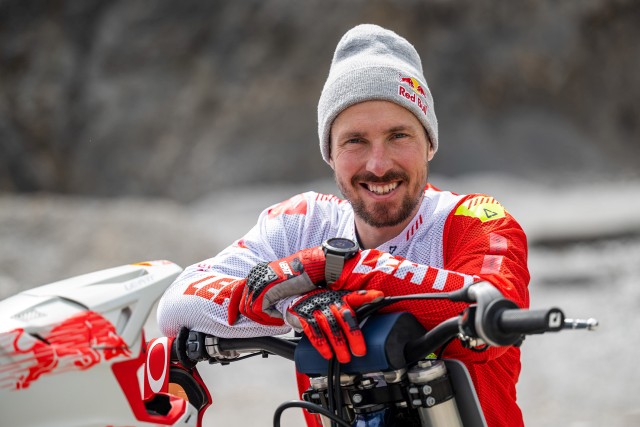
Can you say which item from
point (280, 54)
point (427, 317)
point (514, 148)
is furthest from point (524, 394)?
point (280, 54)

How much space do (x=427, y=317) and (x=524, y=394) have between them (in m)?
4.35

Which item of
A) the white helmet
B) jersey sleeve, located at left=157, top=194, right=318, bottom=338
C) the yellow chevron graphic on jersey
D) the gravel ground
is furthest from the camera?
the gravel ground

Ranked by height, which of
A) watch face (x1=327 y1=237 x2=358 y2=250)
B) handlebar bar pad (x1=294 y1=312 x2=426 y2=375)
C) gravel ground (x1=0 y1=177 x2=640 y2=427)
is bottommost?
handlebar bar pad (x1=294 y1=312 x2=426 y2=375)

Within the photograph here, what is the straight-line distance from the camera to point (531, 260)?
9.81m

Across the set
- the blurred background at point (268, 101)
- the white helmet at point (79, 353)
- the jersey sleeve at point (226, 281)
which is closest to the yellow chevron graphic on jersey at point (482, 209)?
the jersey sleeve at point (226, 281)

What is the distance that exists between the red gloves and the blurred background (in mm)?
9901

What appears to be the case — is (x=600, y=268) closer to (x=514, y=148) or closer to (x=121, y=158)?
(x=514, y=148)

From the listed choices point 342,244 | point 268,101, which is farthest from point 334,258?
point 268,101

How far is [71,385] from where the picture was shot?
45.3 inches

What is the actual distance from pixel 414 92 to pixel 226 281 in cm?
62

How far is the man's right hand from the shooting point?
1487 mm

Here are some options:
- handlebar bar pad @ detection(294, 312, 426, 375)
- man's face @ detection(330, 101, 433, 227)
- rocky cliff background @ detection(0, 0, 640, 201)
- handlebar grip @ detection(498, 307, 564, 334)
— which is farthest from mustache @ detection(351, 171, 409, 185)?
rocky cliff background @ detection(0, 0, 640, 201)

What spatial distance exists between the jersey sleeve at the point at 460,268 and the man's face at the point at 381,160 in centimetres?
12

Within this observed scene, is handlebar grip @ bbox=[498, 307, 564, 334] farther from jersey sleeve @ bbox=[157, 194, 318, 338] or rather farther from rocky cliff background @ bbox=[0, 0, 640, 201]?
rocky cliff background @ bbox=[0, 0, 640, 201]
